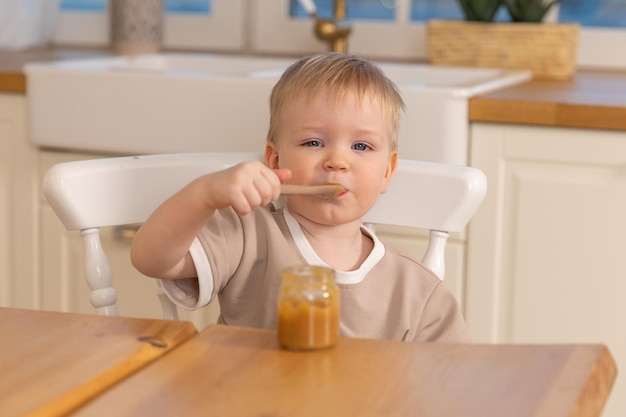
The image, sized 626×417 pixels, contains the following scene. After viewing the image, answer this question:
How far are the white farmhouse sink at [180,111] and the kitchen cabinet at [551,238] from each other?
0.08m

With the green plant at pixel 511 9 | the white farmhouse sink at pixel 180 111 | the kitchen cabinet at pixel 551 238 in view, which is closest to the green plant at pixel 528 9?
the green plant at pixel 511 9

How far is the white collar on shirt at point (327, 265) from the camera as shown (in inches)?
49.9

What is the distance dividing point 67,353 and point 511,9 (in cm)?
166

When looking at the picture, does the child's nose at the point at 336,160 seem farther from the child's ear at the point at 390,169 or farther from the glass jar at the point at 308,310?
the glass jar at the point at 308,310

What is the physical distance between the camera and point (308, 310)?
917 mm

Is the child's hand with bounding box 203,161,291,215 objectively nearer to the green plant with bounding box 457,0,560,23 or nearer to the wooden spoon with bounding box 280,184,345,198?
the wooden spoon with bounding box 280,184,345,198

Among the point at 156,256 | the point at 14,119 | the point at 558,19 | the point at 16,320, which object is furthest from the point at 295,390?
the point at 558,19

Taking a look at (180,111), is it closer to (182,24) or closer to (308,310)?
(182,24)

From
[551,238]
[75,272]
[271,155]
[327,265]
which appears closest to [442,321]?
[327,265]

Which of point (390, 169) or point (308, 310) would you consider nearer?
point (308, 310)

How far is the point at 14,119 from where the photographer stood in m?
2.19

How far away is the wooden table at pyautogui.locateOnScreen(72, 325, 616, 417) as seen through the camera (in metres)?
0.77

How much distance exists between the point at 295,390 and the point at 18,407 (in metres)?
0.21

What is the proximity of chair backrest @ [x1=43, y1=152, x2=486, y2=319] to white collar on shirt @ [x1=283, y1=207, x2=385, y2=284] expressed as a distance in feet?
0.26
